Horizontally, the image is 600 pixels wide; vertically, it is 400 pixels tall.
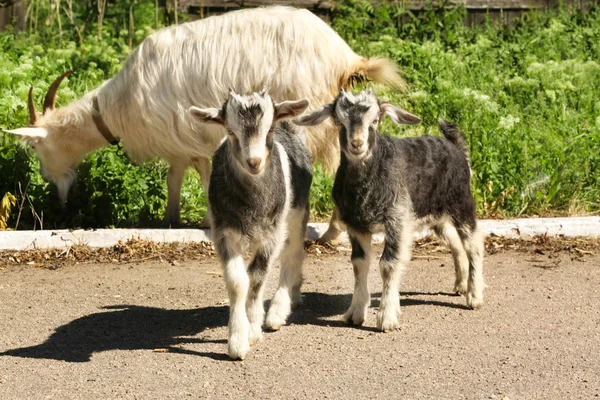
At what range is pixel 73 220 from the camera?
793cm

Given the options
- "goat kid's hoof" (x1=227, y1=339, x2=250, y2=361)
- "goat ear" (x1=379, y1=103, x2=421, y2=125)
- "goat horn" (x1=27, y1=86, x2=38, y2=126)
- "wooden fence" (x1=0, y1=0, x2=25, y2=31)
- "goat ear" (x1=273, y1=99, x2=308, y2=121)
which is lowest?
"goat kid's hoof" (x1=227, y1=339, x2=250, y2=361)

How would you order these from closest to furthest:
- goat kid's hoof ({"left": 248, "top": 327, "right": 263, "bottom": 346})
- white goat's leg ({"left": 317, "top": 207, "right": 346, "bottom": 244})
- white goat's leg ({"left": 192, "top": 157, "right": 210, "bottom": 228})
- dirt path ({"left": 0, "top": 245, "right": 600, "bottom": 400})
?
dirt path ({"left": 0, "top": 245, "right": 600, "bottom": 400}) → goat kid's hoof ({"left": 248, "top": 327, "right": 263, "bottom": 346}) → white goat's leg ({"left": 317, "top": 207, "right": 346, "bottom": 244}) → white goat's leg ({"left": 192, "top": 157, "right": 210, "bottom": 228})

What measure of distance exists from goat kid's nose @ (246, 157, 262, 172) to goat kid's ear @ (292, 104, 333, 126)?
2.37 ft

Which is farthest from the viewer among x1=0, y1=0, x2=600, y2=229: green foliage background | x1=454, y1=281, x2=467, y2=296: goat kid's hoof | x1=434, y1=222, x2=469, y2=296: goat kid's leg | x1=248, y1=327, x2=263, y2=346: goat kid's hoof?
x1=0, y1=0, x2=600, y2=229: green foliage background

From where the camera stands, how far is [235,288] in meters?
5.08

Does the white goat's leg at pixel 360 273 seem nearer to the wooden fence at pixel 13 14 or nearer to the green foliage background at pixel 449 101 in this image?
the green foliage background at pixel 449 101

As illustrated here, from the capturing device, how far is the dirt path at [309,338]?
4668mm

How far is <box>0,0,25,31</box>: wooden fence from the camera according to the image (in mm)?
11766

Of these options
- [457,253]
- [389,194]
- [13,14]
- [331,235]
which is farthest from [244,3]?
[389,194]

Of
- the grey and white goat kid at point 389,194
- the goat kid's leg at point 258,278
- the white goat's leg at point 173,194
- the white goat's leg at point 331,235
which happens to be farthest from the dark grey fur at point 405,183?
the white goat's leg at point 173,194

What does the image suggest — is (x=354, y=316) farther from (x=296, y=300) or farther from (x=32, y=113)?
(x=32, y=113)

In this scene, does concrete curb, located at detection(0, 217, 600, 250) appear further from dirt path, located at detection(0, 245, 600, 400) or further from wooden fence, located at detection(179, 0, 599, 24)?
wooden fence, located at detection(179, 0, 599, 24)

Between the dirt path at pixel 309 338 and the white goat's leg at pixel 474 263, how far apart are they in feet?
0.31

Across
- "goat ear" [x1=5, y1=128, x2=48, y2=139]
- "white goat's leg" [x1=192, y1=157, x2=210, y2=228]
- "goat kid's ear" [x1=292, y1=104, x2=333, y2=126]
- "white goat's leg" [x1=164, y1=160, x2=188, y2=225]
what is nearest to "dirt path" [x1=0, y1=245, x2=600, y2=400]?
"white goat's leg" [x1=192, y1=157, x2=210, y2=228]
